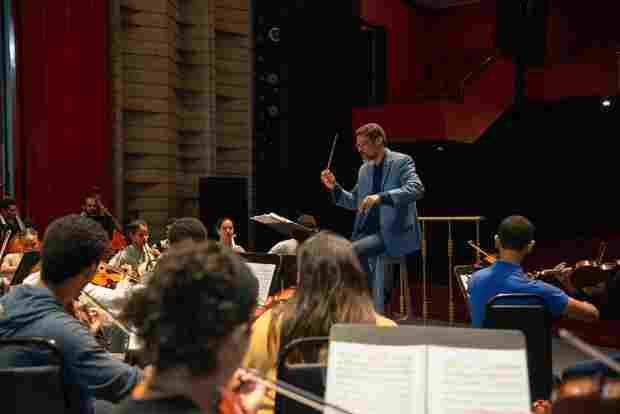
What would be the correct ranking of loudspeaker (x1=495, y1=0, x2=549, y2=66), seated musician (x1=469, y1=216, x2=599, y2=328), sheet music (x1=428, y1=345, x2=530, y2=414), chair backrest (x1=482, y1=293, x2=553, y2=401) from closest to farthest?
sheet music (x1=428, y1=345, x2=530, y2=414)
chair backrest (x1=482, y1=293, x2=553, y2=401)
seated musician (x1=469, y1=216, x2=599, y2=328)
loudspeaker (x1=495, y1=0, x2=549, y2=66)

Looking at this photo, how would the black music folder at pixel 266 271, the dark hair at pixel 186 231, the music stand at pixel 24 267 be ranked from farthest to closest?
the music stand at pixel 24 267, the black music folder at pixel 266 271, the dark hair at pixel 186 231

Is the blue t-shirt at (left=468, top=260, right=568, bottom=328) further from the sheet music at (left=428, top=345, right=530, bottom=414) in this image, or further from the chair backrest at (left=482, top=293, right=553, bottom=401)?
the sheet music at (left=428, top=345, right=530, bottom=414)

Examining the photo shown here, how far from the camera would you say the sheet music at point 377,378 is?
1.62 meters

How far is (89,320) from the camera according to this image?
8.74ft

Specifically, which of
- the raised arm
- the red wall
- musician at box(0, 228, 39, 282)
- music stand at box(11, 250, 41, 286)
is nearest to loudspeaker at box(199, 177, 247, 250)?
the red wall

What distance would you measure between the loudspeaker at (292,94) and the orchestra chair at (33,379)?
25.9ft

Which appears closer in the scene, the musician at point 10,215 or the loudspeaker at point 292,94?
the musician at point 10,215

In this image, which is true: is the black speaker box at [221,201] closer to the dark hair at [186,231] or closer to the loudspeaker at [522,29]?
the loudspeaker at [522,29]

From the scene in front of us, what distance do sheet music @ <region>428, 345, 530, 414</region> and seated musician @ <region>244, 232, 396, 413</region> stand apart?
48 centimetres

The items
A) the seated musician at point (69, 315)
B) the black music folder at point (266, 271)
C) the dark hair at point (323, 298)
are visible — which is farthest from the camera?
the black music folder at point (266, 271)

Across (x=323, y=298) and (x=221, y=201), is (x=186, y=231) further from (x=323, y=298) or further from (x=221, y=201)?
(x=221, y=201)

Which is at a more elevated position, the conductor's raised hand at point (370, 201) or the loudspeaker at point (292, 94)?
the loudspeaker at point (292, 94)

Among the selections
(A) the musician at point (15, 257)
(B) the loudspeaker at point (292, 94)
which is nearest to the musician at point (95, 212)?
(A) the musician at point (15, 257)

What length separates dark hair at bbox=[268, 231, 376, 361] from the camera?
2.08 meters
